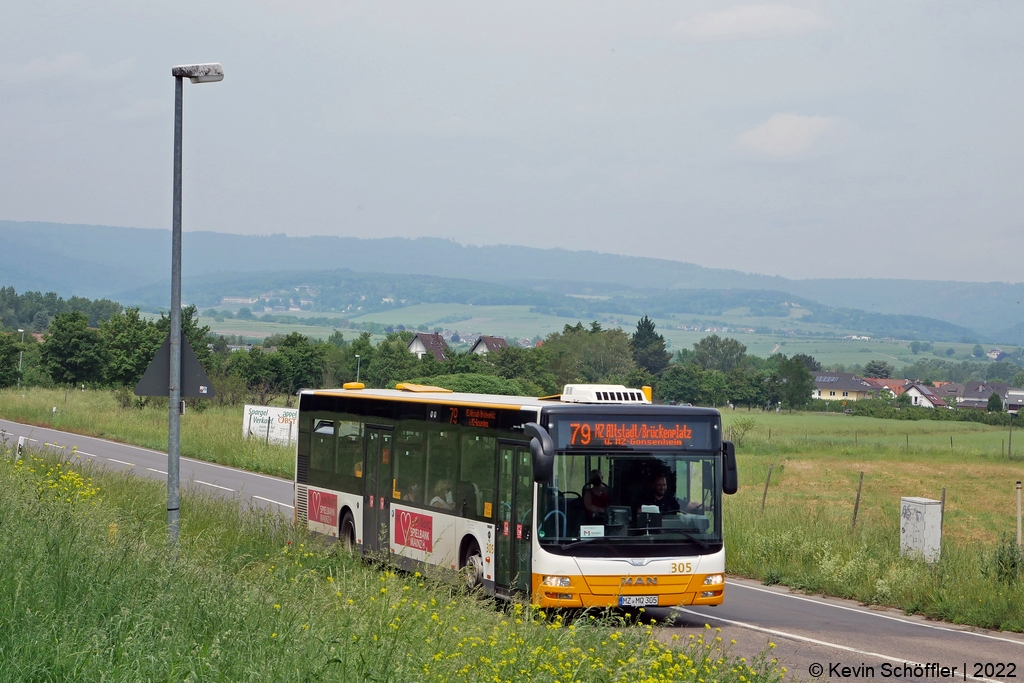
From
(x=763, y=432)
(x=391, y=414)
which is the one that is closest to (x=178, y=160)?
(x=391, y=414)

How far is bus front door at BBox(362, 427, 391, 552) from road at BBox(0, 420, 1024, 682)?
4.21m

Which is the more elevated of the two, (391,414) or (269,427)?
(391,414)


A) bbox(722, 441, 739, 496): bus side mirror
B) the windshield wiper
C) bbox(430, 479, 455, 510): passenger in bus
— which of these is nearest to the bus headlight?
the windshield wiper

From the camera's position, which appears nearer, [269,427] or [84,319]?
[269,427]

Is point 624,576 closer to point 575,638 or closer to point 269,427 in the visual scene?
point 575,638

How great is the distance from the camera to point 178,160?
14352mm

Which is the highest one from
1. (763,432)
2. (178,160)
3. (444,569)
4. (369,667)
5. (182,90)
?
(182,90)

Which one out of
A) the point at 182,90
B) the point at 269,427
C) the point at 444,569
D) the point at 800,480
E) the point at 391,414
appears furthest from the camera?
the point at 800,480

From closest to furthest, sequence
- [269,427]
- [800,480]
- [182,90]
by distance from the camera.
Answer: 1. [182,90]
2. [269,427]
3. [800,480]

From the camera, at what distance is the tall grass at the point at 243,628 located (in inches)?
269

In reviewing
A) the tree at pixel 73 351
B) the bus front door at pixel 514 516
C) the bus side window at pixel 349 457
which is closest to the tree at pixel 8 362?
the tree at pixel 73 351

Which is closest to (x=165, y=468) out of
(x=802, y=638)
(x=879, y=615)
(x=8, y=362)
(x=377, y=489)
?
(x=377, y=489)

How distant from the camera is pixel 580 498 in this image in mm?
12445

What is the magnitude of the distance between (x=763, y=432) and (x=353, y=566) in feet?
257
